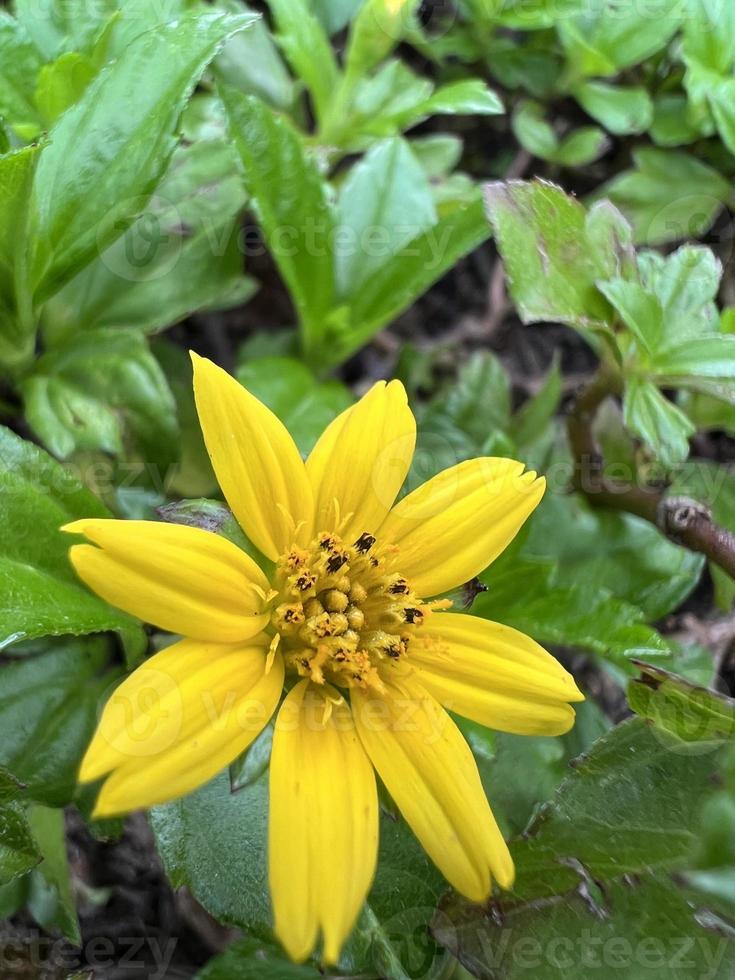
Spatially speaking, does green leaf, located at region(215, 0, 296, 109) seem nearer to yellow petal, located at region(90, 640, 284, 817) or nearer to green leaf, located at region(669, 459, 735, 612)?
green leaf, located at region(669, 459, 735, 612)

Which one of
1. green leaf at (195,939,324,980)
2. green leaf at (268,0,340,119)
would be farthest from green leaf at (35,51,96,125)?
green leaf at (195,939,324,980)

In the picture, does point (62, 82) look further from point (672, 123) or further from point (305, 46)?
point (672, 123)

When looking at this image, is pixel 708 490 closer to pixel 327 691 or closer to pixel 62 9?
pixel 327 691

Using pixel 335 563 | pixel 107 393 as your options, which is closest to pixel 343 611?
pixel 335 563

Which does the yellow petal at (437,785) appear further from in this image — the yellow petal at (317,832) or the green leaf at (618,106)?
the green leaf at (618,106)

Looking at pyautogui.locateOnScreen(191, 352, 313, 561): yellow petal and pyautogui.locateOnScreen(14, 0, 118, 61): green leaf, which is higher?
pyautogui.locateOnScreen(14, 0, 118, 61): green leaf

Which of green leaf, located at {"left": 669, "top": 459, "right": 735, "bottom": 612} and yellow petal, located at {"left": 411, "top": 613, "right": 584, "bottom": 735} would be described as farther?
green leaf, located at {"left": 669, "top": 459, "right": 735, "bottom": 612}

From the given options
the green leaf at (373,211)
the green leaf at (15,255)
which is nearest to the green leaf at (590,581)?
the green leaf at (373,211)
